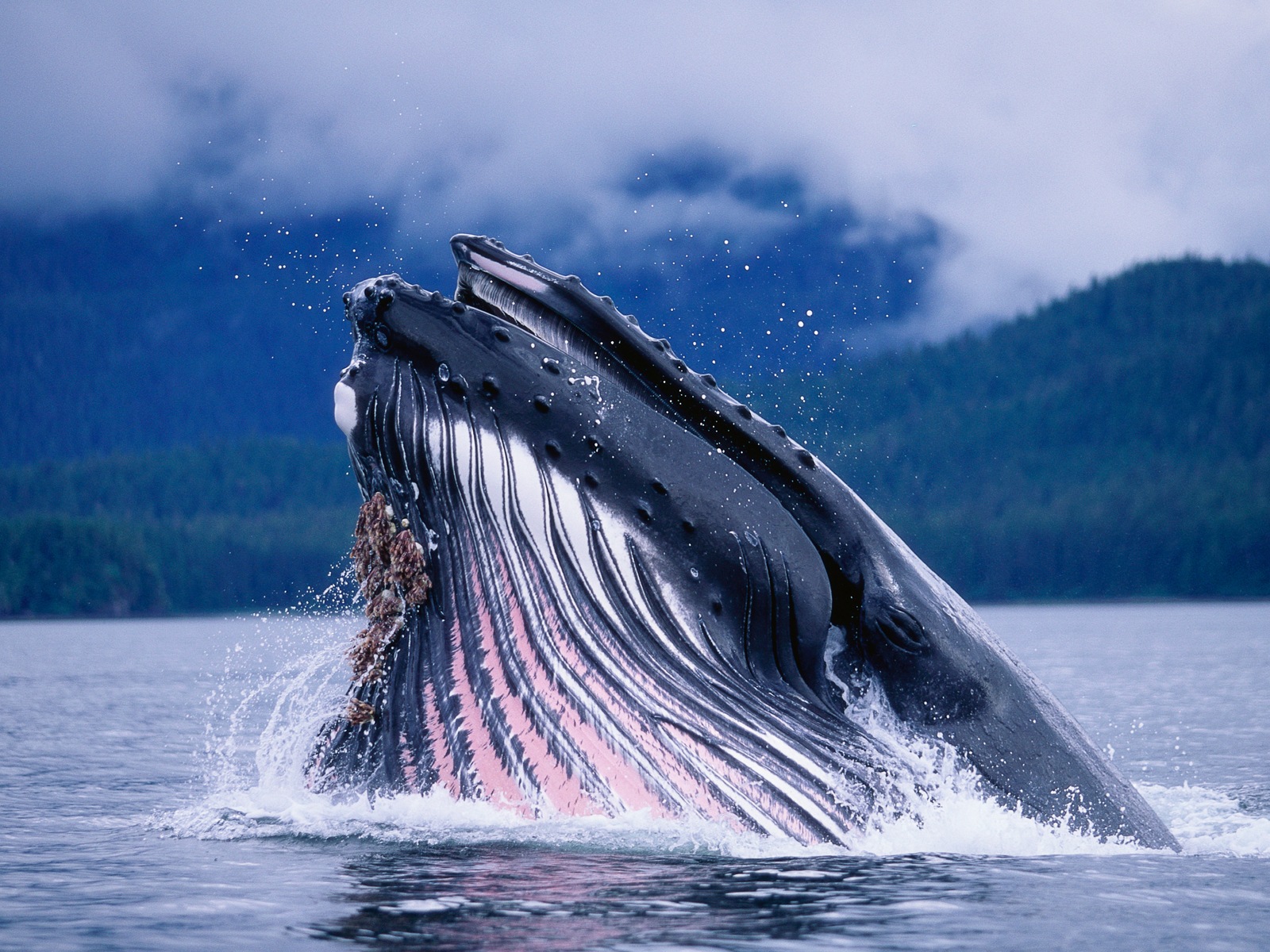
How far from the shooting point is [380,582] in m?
6.97

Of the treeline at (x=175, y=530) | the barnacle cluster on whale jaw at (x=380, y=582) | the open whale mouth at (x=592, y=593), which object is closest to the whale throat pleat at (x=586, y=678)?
the open whale mouth at (x=592, y=593)

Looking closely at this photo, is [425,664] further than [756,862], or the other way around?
[425,664]

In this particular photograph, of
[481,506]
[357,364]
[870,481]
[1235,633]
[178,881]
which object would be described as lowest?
[178,881]

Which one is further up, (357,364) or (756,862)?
(357,364)

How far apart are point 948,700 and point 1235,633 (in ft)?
268

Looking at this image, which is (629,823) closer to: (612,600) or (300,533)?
(612,600)

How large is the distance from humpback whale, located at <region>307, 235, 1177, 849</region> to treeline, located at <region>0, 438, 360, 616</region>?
13371 centimetres

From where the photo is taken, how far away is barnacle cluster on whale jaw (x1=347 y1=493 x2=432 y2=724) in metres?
6.84

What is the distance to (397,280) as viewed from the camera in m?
6.70

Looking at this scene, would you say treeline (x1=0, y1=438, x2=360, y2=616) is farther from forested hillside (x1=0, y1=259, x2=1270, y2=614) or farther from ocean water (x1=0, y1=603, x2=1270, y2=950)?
ocean water (x1=0, y1=603, x2=1270, y2=950)

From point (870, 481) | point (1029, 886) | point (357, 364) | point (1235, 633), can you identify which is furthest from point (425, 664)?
point (870, 481)

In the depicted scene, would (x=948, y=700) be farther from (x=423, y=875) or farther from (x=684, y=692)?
(x=423, y=875)

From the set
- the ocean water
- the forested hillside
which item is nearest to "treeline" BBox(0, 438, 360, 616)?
the forested hillside

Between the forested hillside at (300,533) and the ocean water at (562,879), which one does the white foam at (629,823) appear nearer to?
the ocean water at (562,879)
